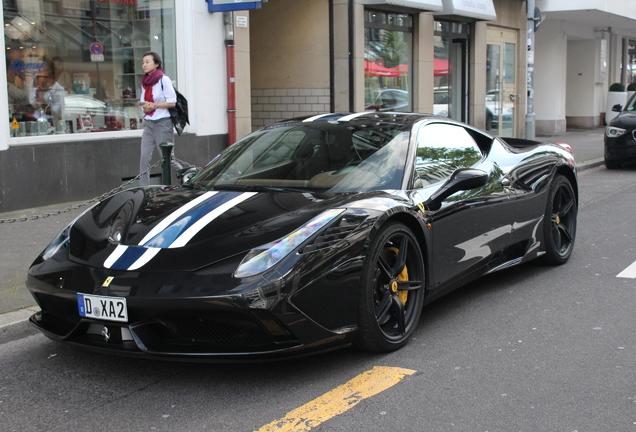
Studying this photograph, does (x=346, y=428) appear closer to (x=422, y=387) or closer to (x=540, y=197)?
(x=422, y=387)

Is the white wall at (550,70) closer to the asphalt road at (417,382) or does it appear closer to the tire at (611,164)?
the tire at (611,164)

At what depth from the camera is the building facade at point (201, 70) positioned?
10008 mm

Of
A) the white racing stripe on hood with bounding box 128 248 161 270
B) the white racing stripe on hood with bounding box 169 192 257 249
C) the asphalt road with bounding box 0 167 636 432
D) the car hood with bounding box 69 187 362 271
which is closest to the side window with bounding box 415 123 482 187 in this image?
the car hood with bounding box 69 187 362 271

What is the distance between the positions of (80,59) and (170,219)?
7424mm

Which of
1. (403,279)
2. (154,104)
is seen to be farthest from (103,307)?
(154,104)

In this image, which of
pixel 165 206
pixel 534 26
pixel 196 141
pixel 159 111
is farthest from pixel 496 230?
pixel 534 26

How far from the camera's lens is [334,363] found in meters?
4.25

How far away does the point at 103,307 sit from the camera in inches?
149

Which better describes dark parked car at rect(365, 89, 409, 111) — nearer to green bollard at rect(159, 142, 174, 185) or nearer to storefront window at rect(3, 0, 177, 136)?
storefront window at rect(3, 0, 177, 136)

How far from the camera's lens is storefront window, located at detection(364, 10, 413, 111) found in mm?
15672

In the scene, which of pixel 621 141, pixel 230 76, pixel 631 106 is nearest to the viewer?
pixel 230 76

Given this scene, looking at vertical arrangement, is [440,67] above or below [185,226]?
above

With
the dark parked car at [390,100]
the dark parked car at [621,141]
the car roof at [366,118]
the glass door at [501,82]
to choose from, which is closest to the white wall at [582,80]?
the glass door at [501,82]

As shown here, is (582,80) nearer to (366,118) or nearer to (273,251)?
(366,118)
